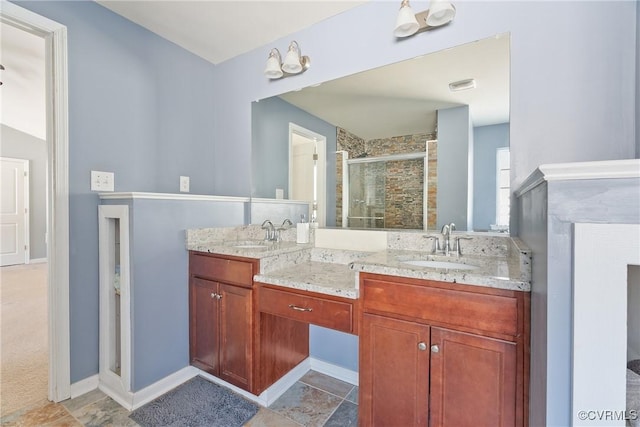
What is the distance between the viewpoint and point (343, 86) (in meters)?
1.90

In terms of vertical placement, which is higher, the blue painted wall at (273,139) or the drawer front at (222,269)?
the blue painted wall at (273,139)

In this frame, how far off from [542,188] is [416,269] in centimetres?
54

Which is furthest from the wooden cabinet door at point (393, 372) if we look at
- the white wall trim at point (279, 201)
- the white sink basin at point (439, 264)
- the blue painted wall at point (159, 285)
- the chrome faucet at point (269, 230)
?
the blue painted wall at point (159, 285)

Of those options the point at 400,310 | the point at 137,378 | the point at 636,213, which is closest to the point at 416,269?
the point at 400,310

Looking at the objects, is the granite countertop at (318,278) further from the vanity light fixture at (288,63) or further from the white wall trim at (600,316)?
the vanity light fixture at (288,63)

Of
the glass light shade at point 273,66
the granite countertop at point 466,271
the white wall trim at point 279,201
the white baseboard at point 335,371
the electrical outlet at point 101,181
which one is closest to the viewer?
the granite countertop at point 466,271

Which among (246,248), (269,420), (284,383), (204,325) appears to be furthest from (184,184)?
(269,420)

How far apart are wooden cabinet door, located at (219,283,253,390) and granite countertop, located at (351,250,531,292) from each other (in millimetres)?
757

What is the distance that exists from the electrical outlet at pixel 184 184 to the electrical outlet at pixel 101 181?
0.49m

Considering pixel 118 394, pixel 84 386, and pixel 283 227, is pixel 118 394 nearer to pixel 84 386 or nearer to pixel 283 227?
pixel 84 386

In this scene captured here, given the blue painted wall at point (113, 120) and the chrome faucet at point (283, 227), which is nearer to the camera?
the blue painted wall at point (113, 120)

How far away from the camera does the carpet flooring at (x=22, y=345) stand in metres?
1.69

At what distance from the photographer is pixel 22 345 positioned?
225 centimetres

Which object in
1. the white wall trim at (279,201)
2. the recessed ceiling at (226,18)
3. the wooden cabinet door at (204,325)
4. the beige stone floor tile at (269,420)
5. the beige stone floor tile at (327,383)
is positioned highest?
the recessed ceiling at (226,18)
